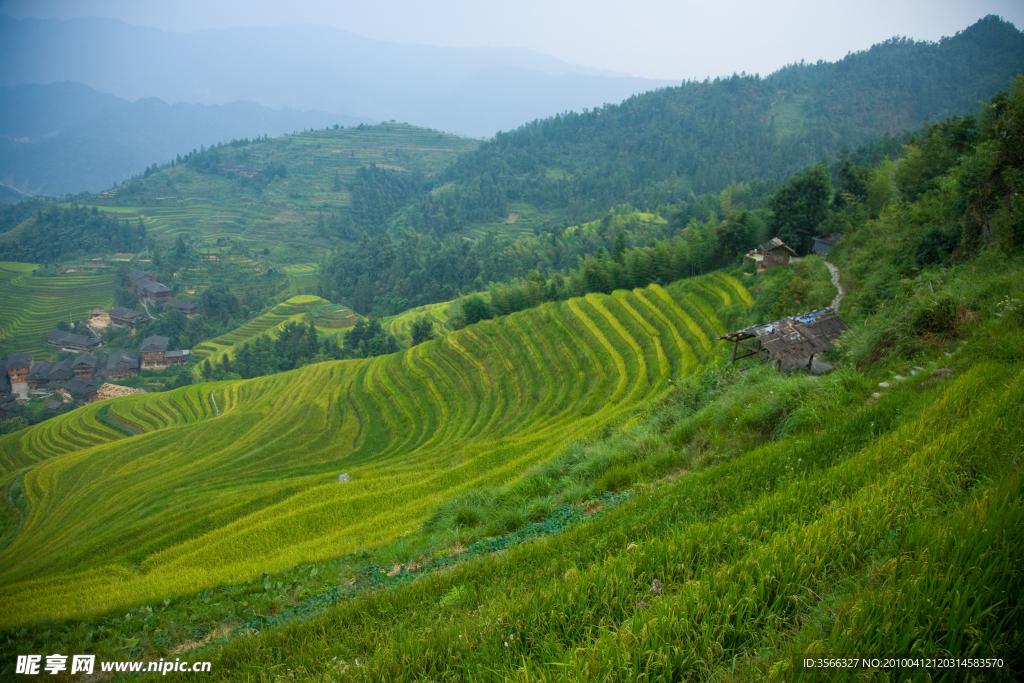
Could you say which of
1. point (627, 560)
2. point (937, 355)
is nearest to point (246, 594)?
point (627, 560)

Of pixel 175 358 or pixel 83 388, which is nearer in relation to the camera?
pixel 83 388

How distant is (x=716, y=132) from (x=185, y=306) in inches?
4489

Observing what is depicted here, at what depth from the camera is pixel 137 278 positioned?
3027 inches

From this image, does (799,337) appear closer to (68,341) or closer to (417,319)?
(417,319)

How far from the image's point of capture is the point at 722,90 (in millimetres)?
125500

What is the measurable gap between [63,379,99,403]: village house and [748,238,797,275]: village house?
207 feet

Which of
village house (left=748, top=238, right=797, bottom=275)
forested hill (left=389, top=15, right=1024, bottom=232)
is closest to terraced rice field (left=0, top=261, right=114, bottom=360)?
forested hill (left=389, top=15, right=1024, bottom=232)

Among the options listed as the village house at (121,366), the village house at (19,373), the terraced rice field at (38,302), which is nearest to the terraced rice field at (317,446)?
the village house at (19,373)

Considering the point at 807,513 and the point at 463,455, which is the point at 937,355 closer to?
the point at 807,513

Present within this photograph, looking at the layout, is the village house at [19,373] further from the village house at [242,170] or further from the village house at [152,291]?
the village house at [242,170]

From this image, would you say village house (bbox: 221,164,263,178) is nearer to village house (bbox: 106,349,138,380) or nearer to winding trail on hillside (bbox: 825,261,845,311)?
village house (bbox: 106,349,138,380)

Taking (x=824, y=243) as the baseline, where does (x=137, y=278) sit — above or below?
above

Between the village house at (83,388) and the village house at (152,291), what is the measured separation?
29.1 metres

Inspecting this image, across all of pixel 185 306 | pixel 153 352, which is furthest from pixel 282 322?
pixel 185 306
